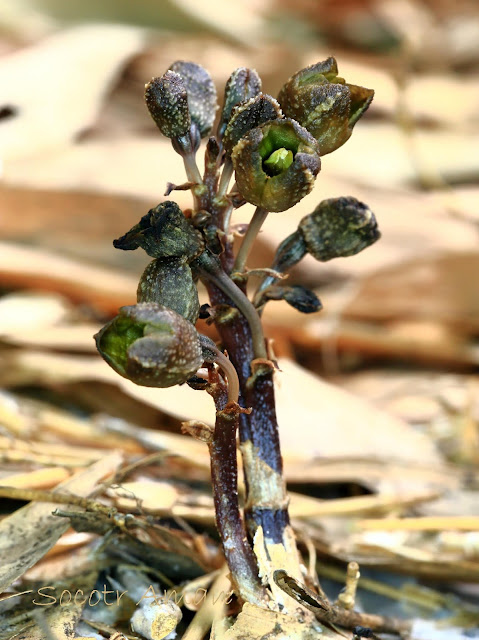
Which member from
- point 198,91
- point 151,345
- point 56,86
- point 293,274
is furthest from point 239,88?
point 56,86

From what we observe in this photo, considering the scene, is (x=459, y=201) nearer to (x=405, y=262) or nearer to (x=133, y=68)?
(x=405, y=262)

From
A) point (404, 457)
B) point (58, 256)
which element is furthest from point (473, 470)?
point (58, 256)

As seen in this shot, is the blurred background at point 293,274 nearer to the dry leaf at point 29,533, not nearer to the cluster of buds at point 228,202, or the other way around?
the dry leaf at point 29,533

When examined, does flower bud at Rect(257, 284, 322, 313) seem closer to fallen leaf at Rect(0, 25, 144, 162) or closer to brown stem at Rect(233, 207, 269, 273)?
brown stem at Rect(233, 207, 269, 273)

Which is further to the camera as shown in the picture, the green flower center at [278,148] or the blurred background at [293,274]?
the blurred background at [293,274]

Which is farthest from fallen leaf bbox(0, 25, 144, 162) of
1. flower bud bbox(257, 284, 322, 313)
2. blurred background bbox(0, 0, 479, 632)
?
flower bud bbox(257, 284, 322, 313)

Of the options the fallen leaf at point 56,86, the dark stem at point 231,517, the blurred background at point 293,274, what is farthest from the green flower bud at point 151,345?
the fallen leaf at point 56,86
